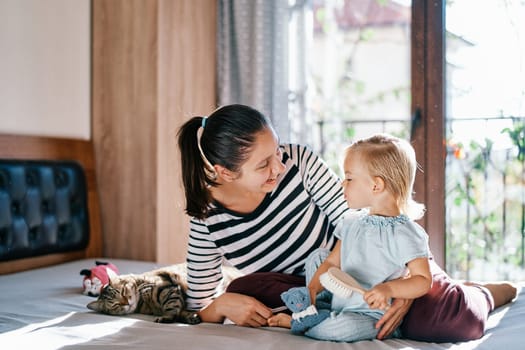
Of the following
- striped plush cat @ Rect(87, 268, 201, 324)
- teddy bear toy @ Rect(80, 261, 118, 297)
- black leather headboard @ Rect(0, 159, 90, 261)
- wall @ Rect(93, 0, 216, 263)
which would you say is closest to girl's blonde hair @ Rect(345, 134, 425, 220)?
striped plush cat @ Rect(87, 268, 201, 324)

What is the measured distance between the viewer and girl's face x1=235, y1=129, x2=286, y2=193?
72.2 inches

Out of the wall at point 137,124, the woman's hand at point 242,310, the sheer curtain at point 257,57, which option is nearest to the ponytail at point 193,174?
the woman's hand at point 242,310

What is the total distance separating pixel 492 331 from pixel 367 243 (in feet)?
1.41

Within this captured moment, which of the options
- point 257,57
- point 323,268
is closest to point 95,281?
point 323,268

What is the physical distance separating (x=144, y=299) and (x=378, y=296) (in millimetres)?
859

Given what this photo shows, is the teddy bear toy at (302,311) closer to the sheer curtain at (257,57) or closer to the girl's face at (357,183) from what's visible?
the girl's face at (357,183)

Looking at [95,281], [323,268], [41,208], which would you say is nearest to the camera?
[323,268]

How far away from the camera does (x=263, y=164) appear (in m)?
1.84

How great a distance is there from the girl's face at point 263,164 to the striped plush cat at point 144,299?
0.43 metres

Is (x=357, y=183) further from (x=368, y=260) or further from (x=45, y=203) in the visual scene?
(x=45, y=203)

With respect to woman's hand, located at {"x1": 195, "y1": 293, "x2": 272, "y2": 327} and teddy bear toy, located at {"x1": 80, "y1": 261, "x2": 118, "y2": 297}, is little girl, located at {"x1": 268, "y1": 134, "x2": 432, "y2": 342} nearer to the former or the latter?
woman's hand, located at {"x1": 195, "y1": 293, "x2": 272, "y2": 327}

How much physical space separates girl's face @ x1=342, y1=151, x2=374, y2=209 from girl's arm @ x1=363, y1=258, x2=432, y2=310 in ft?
0.71

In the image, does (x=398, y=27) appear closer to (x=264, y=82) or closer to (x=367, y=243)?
(x=264, y=82)

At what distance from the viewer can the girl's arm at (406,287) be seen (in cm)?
146
